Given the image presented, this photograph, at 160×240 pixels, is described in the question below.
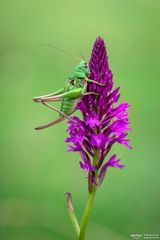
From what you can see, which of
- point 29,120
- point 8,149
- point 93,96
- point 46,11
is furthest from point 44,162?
point 46,11

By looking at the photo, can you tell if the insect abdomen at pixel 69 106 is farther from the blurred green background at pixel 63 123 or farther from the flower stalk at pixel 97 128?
the blurred green background at pixel 63 123

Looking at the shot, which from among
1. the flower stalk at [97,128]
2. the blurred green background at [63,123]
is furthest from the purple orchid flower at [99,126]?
the blurred green background at [63,123]

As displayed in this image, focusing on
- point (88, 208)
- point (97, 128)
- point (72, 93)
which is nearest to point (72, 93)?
point (72, 93)

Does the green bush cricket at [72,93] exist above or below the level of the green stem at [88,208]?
above

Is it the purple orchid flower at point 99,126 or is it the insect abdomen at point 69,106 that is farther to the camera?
the insect abdomen at point 69,106

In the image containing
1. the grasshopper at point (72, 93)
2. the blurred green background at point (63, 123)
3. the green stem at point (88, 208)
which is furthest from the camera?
the blurred green background at point (63, 123)

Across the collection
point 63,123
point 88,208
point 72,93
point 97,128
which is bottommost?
point 88,208

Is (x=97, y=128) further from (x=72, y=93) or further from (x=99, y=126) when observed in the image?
(x=72, y=93)

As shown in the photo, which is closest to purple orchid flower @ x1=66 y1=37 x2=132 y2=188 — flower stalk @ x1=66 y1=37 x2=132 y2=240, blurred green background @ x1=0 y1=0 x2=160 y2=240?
flower stalk @ x1=66 y1=37 x2=132 y2=240
